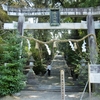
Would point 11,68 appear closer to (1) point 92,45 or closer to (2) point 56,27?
(2) point 56,27

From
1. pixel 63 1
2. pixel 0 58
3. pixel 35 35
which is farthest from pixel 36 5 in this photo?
pixel 0 58

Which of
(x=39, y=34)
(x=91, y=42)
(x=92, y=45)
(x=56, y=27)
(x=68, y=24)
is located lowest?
(x=92, y=45)

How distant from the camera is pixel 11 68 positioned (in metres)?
6.96

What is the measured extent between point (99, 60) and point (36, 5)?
8.91 metres

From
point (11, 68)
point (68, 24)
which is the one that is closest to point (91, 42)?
point (68, 24)

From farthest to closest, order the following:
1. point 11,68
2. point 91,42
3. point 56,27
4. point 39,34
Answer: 1. point 39,34
2. point 56,27
3. point 91,42
4. point 11,68

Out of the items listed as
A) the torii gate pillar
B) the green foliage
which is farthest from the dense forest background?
the torii gate pillar

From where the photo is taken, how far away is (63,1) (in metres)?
14.5

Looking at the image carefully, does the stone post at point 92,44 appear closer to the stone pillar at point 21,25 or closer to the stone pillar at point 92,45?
the stone pillar at point 92,45

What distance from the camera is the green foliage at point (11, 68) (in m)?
6.67

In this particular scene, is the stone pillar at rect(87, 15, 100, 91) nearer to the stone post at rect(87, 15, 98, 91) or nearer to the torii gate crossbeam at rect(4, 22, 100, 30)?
the stone post at rect(87, 15, 98, 91)

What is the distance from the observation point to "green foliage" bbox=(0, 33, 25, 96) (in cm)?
667

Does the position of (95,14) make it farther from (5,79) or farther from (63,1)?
(63,1)

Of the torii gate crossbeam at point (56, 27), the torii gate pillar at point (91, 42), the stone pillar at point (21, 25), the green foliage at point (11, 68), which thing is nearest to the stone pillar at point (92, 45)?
the torii gate pillar at point (91, 42)
